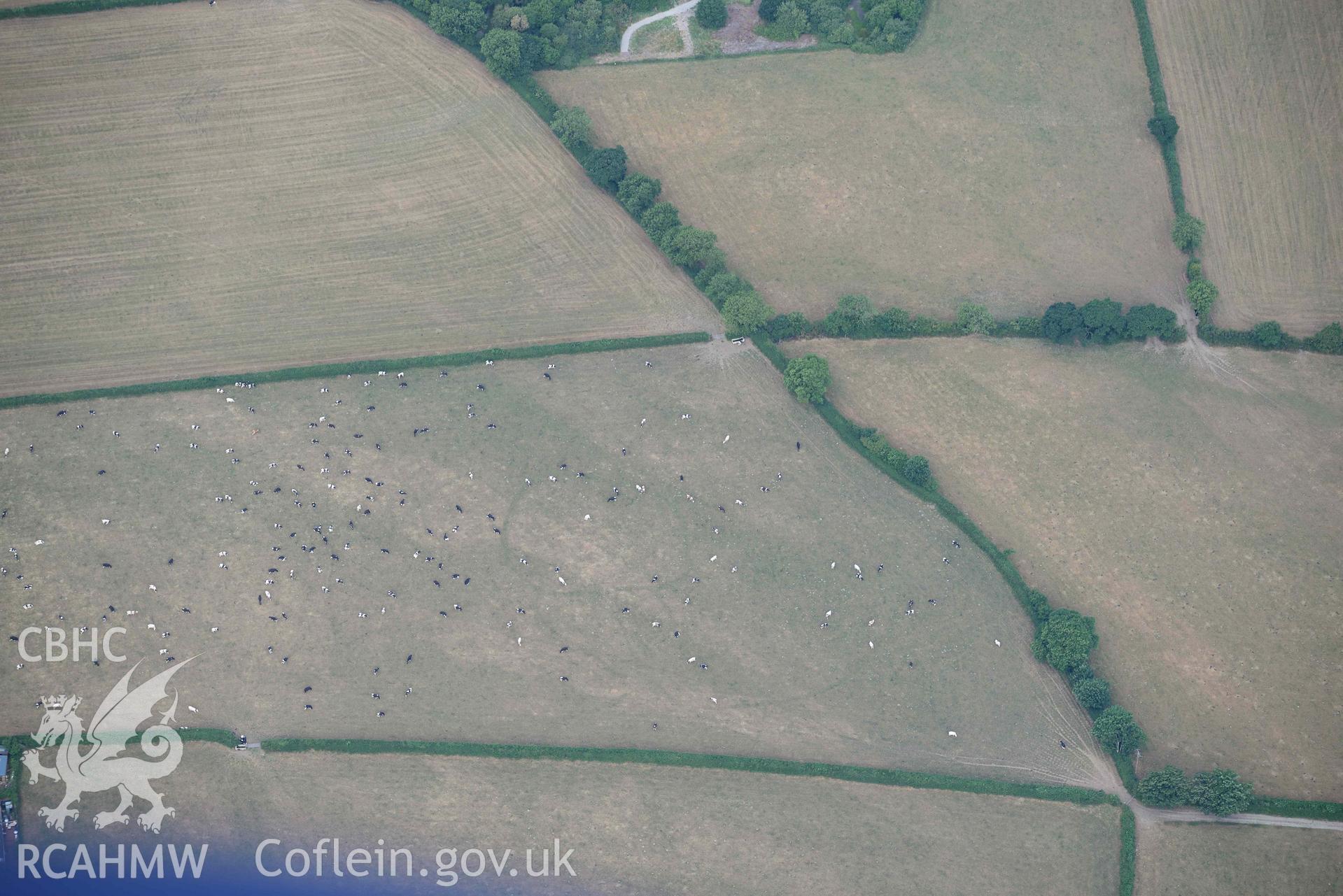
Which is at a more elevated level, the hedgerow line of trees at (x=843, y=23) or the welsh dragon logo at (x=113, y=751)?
the hedgerow line of trees at (x=843, y=23)

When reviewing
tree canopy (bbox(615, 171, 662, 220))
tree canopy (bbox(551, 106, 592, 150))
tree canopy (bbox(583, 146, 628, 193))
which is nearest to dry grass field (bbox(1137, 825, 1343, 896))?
tree canopy (bbox(615, 171, 662, 220))

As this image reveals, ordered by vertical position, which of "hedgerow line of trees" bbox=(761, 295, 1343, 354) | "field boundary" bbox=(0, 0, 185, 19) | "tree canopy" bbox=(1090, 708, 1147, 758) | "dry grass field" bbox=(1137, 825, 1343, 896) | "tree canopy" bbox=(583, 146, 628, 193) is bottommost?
"dry grass field" bbox=(1137, 825, 1343, 896)

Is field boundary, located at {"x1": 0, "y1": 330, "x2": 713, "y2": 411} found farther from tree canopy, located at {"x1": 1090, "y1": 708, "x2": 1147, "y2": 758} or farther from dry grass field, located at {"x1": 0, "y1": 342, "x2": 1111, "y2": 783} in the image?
tree canopy, located at {"x1": 1090, "y1": 708, "x2": 1147, "y2": 758}

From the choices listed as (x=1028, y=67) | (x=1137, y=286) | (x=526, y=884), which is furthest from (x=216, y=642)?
(x=1028, y=67)

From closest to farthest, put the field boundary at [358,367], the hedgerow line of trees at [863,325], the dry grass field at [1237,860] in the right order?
the dry grass field at [1237,860], the hedgerow line of trees at [863,325], the field boundary at [358,367]

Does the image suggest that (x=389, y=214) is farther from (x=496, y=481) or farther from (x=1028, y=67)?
(x=1028, y=67)

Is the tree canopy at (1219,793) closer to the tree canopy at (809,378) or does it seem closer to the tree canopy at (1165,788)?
the tree canopy at (1165,788)

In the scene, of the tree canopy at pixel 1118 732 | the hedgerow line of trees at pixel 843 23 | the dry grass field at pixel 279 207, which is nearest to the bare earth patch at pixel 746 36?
the hedgerow line of trees at pixel 843 23
